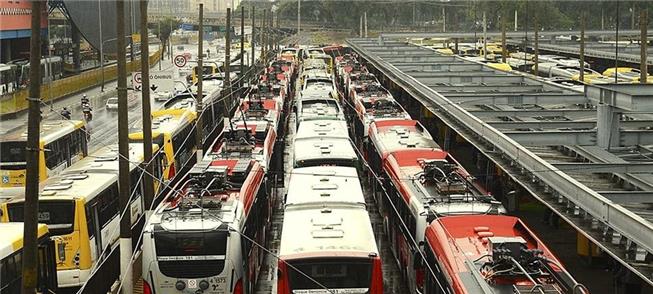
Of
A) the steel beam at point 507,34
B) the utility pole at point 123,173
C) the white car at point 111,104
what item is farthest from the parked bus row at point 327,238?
the steel beam at point 507,34

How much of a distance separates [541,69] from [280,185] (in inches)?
1210

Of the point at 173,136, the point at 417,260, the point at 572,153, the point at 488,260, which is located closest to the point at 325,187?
the point at 417,260

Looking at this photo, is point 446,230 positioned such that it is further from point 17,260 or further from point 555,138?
point 17,260

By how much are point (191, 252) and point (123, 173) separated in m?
4.37

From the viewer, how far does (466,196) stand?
14.9m

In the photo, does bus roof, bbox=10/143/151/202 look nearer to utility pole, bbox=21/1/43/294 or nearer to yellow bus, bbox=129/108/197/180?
yellow bus, bbox=129/108/197/180

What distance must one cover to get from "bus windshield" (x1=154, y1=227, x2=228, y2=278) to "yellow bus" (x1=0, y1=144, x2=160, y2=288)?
1930 millimetres

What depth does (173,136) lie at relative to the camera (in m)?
27.0

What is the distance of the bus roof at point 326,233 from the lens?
1293cm

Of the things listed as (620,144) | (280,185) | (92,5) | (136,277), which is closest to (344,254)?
(136,277)

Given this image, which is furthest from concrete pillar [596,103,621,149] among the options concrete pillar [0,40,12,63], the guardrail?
concrete pillar [0,40,12,63]

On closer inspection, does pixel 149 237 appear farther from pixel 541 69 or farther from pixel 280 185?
pixel 541 69

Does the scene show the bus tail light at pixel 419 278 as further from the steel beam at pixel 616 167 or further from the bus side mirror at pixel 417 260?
the steel beam at pixel 616 167

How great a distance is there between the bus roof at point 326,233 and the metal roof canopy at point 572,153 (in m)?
2.87
